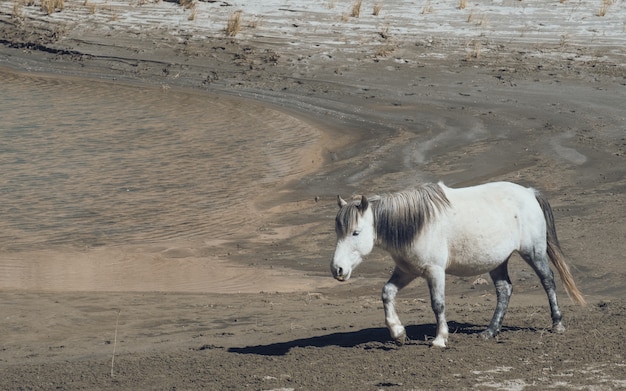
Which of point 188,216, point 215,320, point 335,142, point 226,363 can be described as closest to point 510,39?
point 335,142

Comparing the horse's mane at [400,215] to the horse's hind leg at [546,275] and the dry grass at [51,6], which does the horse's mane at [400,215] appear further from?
the dry grass at [51,6]

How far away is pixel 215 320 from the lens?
33.0 ft

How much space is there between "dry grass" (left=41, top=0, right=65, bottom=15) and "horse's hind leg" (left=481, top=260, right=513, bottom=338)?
834 inches

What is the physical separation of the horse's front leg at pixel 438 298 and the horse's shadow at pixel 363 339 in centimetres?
25

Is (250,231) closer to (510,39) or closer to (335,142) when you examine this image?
(335,142)

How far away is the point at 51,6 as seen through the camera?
1094 inches

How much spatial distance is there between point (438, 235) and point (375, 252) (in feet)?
12.9

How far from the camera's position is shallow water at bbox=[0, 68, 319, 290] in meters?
12.6

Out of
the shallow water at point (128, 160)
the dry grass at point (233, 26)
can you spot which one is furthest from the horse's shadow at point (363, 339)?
the dry grass at point (233, 26)

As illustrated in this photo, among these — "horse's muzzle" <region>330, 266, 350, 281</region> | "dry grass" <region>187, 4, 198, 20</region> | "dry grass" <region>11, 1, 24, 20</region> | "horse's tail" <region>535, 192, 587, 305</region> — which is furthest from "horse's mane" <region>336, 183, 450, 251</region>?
"dry grass" <region>11, 1, 24, 20</region>

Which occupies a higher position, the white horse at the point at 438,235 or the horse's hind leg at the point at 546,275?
the white horse at the point at 438,235

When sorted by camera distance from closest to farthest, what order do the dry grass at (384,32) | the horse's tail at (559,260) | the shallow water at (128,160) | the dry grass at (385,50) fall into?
the horse's tail at (559,260)
the shallow water at (128,160)
the dry grass at (385,50)
the dry grass at (384,32)

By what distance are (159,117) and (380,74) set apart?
488 centimetres

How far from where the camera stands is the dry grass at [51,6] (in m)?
27.8
